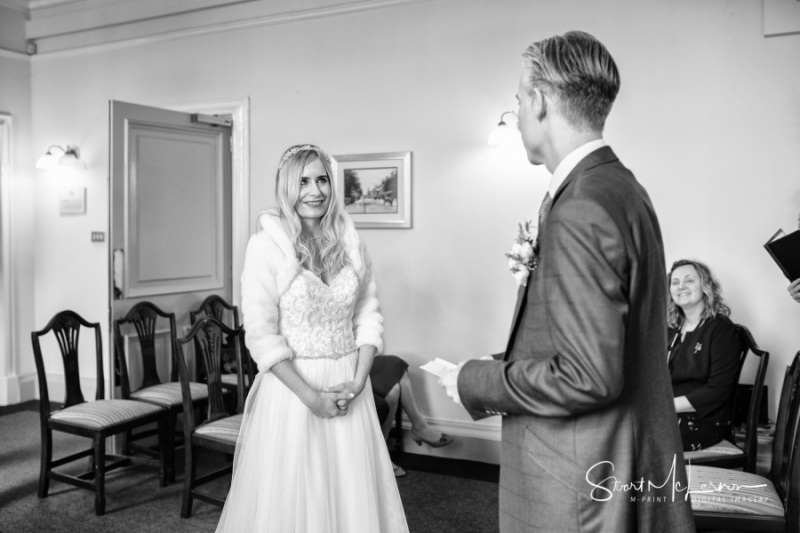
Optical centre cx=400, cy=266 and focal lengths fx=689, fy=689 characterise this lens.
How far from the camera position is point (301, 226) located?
2.81 m

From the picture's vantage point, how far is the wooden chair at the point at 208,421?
147 inches

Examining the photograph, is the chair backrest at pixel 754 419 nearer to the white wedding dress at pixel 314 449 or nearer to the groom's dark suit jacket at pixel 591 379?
the white wedding dress at pixel 314 449

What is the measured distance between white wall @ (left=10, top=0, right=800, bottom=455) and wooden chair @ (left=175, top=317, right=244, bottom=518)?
1461 millimetres

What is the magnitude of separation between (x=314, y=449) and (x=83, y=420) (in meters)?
1.98

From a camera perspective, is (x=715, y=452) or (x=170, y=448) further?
(x=170, y=448)

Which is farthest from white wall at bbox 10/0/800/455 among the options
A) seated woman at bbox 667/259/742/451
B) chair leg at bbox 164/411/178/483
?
chair leg at bbox 164/411/178/483

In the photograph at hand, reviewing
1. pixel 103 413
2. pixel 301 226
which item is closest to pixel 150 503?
pixel 103 413

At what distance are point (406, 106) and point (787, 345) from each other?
284cm

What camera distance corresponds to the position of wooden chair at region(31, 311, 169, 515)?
12.6 feet

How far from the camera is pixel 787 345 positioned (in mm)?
3955

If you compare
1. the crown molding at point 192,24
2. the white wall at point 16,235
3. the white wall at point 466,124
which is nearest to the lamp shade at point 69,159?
the white wall at point 466,124

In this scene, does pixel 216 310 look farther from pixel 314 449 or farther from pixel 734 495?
pixel 734 495

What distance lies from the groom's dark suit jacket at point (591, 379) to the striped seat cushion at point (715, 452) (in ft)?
6.67

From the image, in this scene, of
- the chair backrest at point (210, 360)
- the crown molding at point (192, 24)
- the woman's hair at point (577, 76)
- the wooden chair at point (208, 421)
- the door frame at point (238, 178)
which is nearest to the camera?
the woman's hair at point (577, 76)
